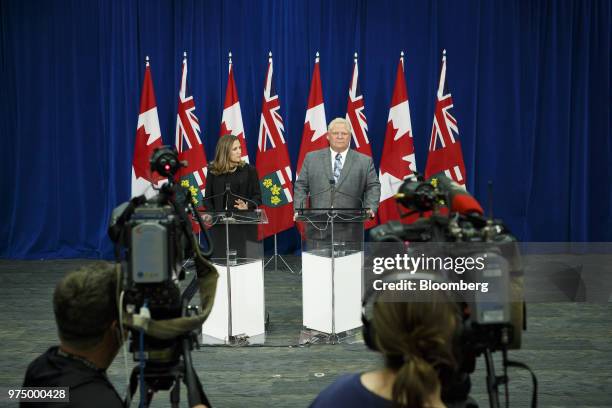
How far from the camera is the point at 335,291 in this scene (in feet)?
14.7

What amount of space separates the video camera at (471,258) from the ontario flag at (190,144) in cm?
477

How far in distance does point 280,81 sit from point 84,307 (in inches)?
226

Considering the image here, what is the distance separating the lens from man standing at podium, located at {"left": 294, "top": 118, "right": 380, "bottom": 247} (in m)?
5.38

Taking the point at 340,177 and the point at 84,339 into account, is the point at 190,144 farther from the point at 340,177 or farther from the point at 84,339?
the point at 84,339

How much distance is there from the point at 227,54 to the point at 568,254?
4186 millimetres

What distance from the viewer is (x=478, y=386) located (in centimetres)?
383

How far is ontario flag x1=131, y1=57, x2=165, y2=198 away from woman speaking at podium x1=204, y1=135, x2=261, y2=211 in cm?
174

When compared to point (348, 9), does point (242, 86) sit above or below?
below

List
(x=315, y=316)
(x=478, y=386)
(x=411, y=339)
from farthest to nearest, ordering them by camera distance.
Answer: (x=315, y=316), (x=478, y=386), (x=411, y=339)

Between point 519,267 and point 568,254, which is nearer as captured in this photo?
point 519,267

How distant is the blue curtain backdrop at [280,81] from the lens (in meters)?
7.29

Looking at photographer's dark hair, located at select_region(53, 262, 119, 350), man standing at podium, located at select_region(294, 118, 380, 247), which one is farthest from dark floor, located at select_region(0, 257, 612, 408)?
photographer's dark hair, located at select_region(53, 262, 119, 350)

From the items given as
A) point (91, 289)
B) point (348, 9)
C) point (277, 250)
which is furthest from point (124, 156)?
point (91, 289)

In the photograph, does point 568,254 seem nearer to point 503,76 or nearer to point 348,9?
point 503,76
